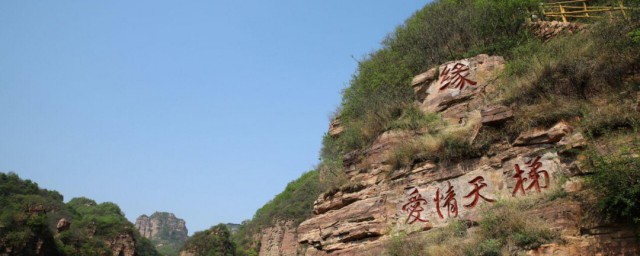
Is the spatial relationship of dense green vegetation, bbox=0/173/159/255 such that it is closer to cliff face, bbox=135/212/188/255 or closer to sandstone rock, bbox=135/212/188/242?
cliff face, bbox=135/212/188/255

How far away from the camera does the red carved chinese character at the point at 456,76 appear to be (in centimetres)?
991

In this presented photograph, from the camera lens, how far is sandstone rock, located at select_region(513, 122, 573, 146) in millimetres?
7105

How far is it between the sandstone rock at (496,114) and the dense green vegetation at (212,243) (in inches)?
1590

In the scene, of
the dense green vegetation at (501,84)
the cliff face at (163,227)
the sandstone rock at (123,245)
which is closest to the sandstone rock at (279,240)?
the sandstone rock at (123,245)

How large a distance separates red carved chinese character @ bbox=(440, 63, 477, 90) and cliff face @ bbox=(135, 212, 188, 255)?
148 m

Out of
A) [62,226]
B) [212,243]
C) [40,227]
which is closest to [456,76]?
[40,227]

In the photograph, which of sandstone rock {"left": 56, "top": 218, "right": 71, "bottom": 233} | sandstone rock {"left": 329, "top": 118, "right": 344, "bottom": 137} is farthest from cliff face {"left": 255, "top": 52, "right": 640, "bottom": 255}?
sandstone rock {"left": 56, "top": 218, "right": 71, "bottom": 233}

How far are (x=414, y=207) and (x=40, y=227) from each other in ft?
103

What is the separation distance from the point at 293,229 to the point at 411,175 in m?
27.1

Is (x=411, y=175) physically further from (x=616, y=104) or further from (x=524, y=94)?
(x=616, y=104)

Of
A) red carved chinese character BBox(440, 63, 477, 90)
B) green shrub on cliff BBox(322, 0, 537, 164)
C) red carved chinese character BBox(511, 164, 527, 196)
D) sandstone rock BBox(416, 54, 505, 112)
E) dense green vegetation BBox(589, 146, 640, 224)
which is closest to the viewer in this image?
dense green vegetation BBox(589, 146, 640, 224)

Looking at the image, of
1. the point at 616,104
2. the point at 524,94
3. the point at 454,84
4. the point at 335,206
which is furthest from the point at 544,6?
the point at 335,206

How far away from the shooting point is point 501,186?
7.54 m

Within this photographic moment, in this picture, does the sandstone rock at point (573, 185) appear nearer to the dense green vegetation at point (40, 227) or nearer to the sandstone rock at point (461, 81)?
the sandstone rock at point (461, 81)
